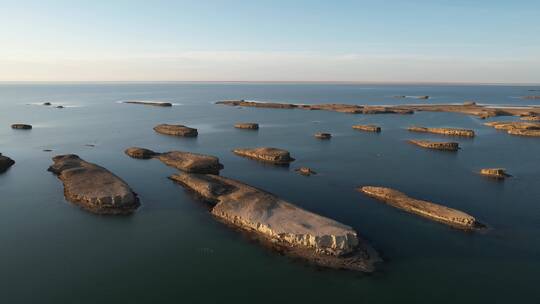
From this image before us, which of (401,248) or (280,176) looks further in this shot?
(280,176)

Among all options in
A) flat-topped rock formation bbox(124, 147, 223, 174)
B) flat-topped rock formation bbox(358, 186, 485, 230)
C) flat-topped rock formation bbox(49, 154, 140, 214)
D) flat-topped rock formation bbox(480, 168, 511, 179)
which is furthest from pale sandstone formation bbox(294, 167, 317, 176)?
flat-topped rock formation bbox(480, 168, 511, 179)

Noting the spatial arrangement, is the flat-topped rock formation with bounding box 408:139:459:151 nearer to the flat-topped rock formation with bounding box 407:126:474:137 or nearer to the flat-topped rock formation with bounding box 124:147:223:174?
the flat-topped rock formation with bounding box 407:126:474:137

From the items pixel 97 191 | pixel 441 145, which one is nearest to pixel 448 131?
pixel 441 145

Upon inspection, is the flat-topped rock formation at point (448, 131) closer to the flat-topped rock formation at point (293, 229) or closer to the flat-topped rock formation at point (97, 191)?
the flat-topped rock formation at point (293, 229)

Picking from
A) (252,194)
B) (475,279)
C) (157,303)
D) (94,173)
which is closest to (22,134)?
(94,173)

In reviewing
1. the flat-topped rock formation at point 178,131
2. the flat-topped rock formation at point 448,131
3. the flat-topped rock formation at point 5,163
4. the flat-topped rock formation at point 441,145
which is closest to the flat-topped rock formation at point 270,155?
the flat-topped rock formation at point 178,131

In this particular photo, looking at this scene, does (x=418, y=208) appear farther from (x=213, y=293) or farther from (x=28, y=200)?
(x=28, y=200)

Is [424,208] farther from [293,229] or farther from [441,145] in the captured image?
[441,145]
